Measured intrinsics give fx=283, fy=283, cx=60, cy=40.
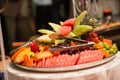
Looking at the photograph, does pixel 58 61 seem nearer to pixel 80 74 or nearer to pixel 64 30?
pixel 80 74

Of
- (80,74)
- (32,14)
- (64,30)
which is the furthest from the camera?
(32,14)

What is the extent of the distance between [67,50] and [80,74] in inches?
5.5

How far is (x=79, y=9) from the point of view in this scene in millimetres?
1604

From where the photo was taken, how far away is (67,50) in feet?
3.92

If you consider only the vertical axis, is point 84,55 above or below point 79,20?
below

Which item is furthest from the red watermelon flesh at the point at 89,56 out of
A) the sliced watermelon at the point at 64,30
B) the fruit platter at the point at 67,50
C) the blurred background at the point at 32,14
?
the blurred background at the point at 32,14

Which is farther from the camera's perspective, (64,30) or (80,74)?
(64,30)

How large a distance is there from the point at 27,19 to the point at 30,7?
0.59 ft

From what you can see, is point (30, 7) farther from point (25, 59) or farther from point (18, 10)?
point (25, 59)

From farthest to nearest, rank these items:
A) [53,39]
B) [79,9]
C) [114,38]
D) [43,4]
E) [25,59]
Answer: [43,4], [114,38], [79,9], [53,39], [25,59]

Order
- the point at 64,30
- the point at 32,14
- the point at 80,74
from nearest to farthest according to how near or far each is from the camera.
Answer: the point at 80,74
the point at 64,30
the point at 32,14

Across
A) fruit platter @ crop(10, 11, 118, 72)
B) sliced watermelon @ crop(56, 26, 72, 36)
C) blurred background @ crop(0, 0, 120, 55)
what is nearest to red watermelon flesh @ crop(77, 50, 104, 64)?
fruit platter @ crop(10, 11, 118, 72)

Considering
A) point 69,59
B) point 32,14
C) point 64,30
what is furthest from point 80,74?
point 32,14

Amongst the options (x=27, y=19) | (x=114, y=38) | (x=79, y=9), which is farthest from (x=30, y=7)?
(x=79, y=9)
